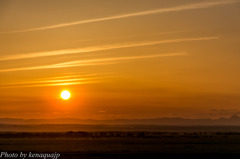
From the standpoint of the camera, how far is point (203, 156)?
5947cm

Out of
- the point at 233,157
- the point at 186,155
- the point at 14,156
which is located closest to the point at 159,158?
the point at 186,155

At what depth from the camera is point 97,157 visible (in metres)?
57.4

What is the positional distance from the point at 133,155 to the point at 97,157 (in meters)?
5.70

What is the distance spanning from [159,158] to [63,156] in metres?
13.0

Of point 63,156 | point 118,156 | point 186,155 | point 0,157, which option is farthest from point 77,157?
point 186,155

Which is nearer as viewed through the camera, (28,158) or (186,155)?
(28,158)

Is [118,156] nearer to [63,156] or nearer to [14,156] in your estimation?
[63,156]

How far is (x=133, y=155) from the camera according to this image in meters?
60.2

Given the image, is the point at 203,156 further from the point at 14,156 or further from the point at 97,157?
the point at 14,156

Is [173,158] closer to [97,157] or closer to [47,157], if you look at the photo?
[97,157]

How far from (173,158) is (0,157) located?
23.2 meters

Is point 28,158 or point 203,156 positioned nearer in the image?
point 28,158

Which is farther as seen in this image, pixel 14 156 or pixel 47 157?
pixel 14 156

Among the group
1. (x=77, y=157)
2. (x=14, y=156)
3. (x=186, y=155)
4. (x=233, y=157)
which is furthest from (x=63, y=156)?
(x=233, y=157)
